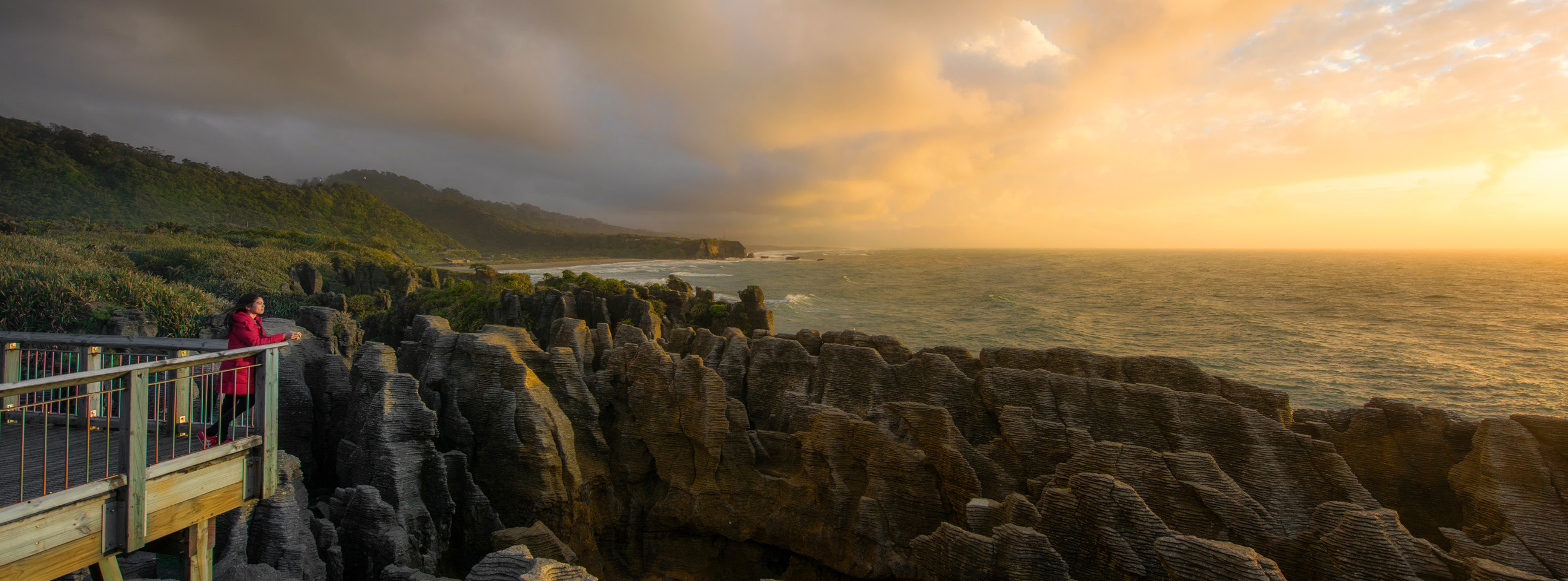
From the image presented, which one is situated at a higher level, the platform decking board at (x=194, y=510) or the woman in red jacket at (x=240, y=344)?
the woman in red jacket at (x=240, y=344)

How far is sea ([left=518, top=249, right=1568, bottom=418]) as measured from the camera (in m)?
34.3

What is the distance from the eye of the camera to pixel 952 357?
43.0 ft

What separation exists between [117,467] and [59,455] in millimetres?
1992

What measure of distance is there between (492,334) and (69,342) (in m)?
5.18

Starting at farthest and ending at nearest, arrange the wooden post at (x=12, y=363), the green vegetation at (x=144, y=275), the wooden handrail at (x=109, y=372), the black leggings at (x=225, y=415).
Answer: the green vegetation at (x=144, y=275)
the wooden post at (x=12, y=363)
the black leggings at (x=225, y=415)
the wooden handrail at (x=109, y=372)

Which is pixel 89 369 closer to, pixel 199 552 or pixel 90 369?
pixel 90 369

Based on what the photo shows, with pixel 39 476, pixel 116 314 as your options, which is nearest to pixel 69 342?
pixel 39 476

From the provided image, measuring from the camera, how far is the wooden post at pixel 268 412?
20.7 feet

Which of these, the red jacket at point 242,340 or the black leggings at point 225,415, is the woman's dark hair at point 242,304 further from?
the black leggings at point 225,415

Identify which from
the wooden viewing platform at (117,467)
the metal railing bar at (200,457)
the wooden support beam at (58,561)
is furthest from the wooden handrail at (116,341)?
the wooden support beam at (58,561)

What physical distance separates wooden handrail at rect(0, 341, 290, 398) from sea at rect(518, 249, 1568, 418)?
1881cm

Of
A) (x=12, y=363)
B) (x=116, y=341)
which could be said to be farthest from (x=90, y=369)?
(x=116, y=341)

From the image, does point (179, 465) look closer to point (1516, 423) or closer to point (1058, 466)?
point (1058, 466)

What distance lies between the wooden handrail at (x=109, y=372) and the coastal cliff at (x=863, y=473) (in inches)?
86.8
